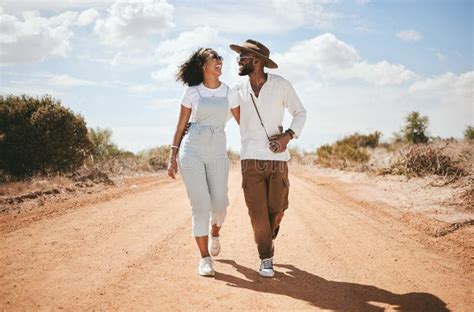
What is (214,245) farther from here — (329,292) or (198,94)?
(198,94)

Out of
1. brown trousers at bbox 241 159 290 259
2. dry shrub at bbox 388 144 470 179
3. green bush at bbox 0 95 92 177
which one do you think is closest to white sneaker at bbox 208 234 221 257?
brown trousers at bbox 241 159 290 259

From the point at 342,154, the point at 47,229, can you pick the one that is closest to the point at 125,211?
the point at 47,229

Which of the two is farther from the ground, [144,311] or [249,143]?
[249,143]

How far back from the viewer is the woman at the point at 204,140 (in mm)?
4887

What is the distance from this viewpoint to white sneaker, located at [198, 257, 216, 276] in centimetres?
481

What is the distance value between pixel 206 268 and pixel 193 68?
2.32 meters

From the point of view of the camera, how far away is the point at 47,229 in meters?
6.90

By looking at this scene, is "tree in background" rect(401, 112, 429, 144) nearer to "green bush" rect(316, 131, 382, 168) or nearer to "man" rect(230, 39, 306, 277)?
"green bush" rect(316, 131, 382, 168)

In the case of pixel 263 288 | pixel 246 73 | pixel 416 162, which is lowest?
pixel 263 288

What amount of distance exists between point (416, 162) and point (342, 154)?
1158cm

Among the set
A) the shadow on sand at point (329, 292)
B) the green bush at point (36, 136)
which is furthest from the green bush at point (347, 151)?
the shadow on sand at point (329, 292)

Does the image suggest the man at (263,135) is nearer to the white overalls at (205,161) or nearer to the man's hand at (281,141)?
the man's hand at (281,141)

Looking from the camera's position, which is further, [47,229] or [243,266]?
[47,229]

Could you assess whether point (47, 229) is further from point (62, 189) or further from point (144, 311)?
point (62, 189)
